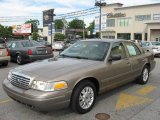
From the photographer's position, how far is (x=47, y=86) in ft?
14.4

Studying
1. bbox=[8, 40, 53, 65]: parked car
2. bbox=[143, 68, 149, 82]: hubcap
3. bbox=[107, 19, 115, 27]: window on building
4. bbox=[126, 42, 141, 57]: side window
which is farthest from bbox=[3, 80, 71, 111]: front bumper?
bbox=[107, 19, 115, 27]: window on building

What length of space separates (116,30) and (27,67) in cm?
6302

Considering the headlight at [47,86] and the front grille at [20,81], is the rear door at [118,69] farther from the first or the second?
the front grille at [20,81]

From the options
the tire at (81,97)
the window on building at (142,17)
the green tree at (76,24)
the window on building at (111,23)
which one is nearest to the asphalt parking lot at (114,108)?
the tire at (81,97)

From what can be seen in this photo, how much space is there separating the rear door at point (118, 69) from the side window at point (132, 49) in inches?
13.9

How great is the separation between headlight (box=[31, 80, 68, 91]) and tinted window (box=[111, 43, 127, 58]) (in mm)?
1934

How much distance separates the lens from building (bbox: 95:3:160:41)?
5644 centimetres

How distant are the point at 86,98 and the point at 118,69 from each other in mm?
1355

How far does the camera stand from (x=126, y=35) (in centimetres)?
6475

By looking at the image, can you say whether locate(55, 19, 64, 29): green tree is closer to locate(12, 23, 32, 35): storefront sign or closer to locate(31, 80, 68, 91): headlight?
locate(12, 23, 32, 35): storefront sign

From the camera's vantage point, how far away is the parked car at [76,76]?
14.5 ft

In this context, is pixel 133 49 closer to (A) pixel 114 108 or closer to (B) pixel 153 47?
(A) pixel 114 108

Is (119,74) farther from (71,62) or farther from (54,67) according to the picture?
(54,67)

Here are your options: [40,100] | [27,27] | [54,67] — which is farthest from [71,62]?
[27,27]
